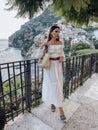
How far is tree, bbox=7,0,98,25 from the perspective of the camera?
1607mm

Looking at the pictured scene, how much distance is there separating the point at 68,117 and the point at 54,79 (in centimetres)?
76

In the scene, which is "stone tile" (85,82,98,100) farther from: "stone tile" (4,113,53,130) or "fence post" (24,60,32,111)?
"stone tile" (4,113,53,130)

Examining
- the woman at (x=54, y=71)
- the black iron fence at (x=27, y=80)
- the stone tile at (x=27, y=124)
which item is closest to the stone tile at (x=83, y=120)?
the woman at (x=54, y=71)

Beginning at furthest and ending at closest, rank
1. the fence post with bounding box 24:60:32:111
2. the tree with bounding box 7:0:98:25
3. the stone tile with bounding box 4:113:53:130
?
the fence post with bounding box 24:60:32:111
the stone tile with bounding box 4:113:53:130
the tree with bounding box 7:0:98:25

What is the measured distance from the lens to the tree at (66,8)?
5.27 feet

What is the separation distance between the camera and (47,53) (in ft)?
8.93

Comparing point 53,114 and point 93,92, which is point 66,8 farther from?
point 93,92

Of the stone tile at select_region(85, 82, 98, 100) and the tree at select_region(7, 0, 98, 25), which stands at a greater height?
the tree at select_region(7, 0, 98, 25)

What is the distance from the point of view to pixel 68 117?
3037 millimetres

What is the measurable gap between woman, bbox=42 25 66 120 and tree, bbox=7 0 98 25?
480mm

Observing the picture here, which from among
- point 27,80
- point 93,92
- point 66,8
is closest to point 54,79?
point 27,80

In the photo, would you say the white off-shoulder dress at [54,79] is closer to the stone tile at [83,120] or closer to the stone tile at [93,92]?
the stone tile at [83,120]

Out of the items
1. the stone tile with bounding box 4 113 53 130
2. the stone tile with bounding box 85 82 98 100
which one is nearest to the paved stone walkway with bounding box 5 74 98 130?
the stone tile with bounding box 4 113 53 130

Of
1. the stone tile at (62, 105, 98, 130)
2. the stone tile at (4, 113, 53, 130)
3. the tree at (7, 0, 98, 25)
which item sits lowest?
the stone tile at (62, 105, 98, 130)
